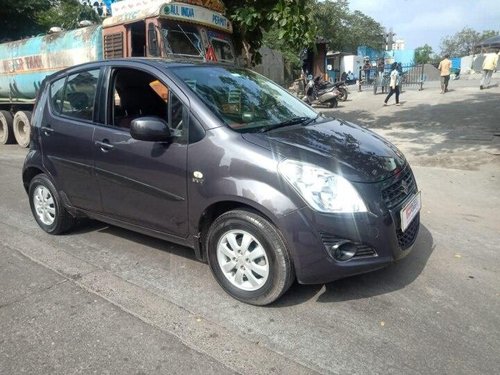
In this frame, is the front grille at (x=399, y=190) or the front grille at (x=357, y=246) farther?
the front grille at (x=399, y=190)

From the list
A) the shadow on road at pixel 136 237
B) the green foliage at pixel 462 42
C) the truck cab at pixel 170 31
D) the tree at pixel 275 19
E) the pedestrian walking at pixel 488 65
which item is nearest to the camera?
the shadow on road at pixel 136 237

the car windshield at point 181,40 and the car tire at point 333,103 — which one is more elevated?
the car windshield at point 181,40

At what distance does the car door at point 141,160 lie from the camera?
3.53 metres

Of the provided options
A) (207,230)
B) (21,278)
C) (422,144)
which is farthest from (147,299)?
(422,144)

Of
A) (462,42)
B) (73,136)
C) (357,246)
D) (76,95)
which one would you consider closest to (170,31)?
(76,95)

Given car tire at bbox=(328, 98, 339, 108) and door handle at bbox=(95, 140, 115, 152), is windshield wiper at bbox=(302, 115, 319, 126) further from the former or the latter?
car tire at bbox=(328, 98, 339, 108)

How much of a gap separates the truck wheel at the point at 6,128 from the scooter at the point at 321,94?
1013 centimetres

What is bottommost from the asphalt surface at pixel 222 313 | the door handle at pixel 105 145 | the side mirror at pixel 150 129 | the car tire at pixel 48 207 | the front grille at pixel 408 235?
the asphalt surface at pixel 222 313

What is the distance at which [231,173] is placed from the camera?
3.20 metres

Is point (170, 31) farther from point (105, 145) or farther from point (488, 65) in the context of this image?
point (488, 65)

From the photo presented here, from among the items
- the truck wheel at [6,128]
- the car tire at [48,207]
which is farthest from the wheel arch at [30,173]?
the truck wheel at [6,128]

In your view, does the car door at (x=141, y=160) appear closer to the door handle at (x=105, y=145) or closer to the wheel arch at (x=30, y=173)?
the door handle at (x=105, y=145)

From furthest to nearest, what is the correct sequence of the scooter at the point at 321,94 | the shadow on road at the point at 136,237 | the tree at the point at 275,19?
the scooter at the point at 321,94
the tree at the point at 275,19
the shadow on road at the point at 136,237

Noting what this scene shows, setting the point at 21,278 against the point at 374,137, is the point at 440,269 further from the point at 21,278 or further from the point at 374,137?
the point at 21,278
